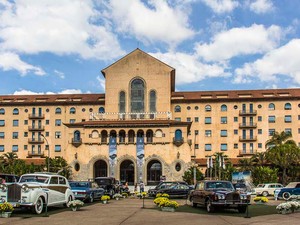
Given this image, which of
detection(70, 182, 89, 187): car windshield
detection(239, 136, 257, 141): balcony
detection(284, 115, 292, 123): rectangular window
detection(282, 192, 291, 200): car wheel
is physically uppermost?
Answer: detection(284, 115, 292, 123): rectangular window

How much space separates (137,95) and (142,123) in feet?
45.4

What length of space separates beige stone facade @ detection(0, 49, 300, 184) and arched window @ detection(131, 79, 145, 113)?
186mm

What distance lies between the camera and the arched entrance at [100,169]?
237 feet

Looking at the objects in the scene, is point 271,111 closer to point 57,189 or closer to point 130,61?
point 130,61

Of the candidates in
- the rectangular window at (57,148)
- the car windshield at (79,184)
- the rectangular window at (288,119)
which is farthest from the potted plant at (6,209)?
the rectangular window at (288,119)

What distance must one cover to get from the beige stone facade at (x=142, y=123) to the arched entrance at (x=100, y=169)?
162mm

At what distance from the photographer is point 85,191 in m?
29.3

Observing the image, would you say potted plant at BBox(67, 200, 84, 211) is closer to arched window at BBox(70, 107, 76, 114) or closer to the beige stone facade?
the beige stone facade

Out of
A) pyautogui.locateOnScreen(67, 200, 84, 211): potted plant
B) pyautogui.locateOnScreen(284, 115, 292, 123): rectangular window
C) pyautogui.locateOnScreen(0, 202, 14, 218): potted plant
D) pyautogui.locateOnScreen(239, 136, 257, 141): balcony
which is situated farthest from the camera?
pyautogui.locateOnScreen(239, 136, 257, 141): balcony

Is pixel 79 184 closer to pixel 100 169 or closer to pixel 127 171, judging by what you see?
pixel 127 171

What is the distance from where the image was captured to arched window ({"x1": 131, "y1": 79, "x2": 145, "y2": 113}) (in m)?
83.0

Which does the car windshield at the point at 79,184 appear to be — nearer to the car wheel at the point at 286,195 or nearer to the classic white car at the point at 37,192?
the classic white car at the point at 37,192

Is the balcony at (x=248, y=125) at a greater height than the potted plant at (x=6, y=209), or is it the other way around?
the balcony at (x=248, y=125)

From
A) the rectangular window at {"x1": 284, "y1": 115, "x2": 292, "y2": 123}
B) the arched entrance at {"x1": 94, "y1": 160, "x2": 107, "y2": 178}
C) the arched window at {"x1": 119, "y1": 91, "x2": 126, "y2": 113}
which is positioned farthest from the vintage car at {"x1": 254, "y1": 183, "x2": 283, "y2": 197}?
the rectangular window at {"x1": 284, "y1": 115, "x2": 292, "y2": 123}
